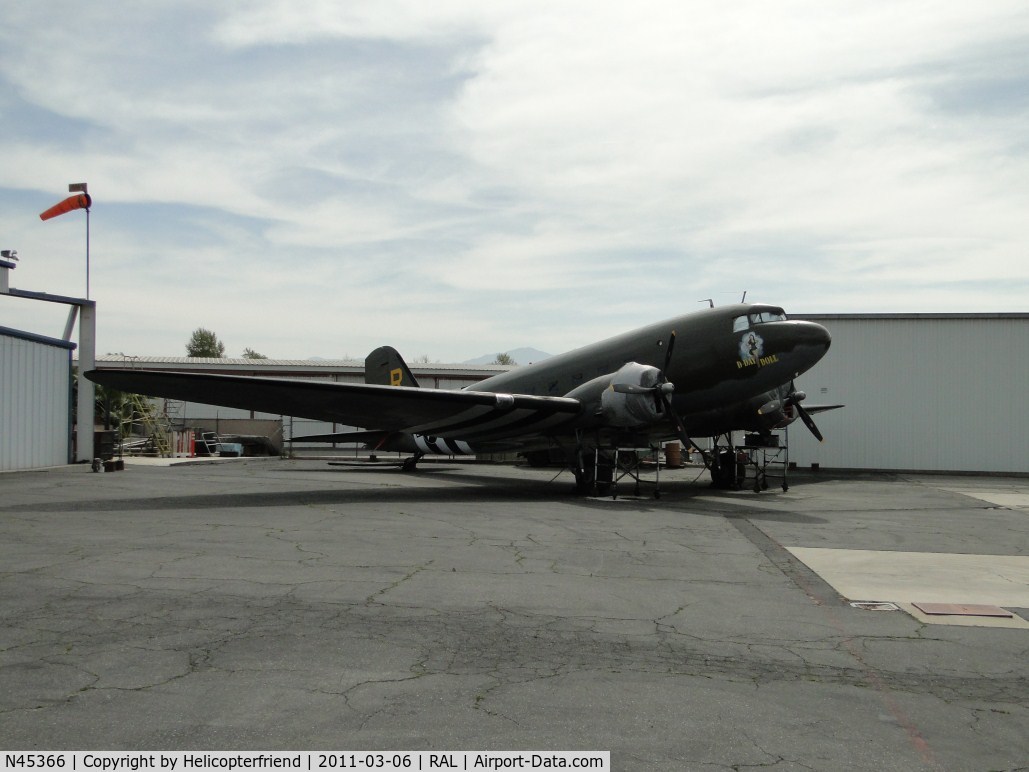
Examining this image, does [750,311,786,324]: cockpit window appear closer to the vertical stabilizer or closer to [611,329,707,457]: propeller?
[611,329,707,457]: propeller

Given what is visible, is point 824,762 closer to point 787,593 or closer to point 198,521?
point 787,593

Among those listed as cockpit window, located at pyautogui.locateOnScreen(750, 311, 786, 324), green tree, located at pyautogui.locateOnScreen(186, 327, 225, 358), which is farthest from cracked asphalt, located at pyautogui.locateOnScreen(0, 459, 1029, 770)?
green tree, located at pyautogui.locateOnScreen(186, 327, 225, 358)

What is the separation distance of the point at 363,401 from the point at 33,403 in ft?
52.3

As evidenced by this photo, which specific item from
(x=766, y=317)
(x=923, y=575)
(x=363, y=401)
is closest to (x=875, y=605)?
(x=923, y=575)

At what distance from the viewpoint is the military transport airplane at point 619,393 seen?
765 inches

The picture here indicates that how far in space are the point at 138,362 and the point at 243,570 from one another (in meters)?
59.7

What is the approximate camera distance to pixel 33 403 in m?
29.4

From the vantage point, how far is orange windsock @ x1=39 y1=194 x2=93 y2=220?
32.9m

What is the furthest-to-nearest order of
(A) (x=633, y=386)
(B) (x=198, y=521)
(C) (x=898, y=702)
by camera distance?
(A) (x=633, y=386) < (B) (x=198, y=521) < (C) (x=898, y=702)

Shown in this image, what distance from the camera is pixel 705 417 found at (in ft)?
73.4

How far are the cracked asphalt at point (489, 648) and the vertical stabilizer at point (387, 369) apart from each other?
15881 mm

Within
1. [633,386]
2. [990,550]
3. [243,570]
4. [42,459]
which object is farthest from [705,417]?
[42,459]

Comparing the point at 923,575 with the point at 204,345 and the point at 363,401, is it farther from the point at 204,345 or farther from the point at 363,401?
the point at 204,345

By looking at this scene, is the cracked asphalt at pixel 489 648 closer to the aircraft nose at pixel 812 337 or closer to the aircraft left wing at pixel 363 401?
the aircraft left wing at pixel 363 401
